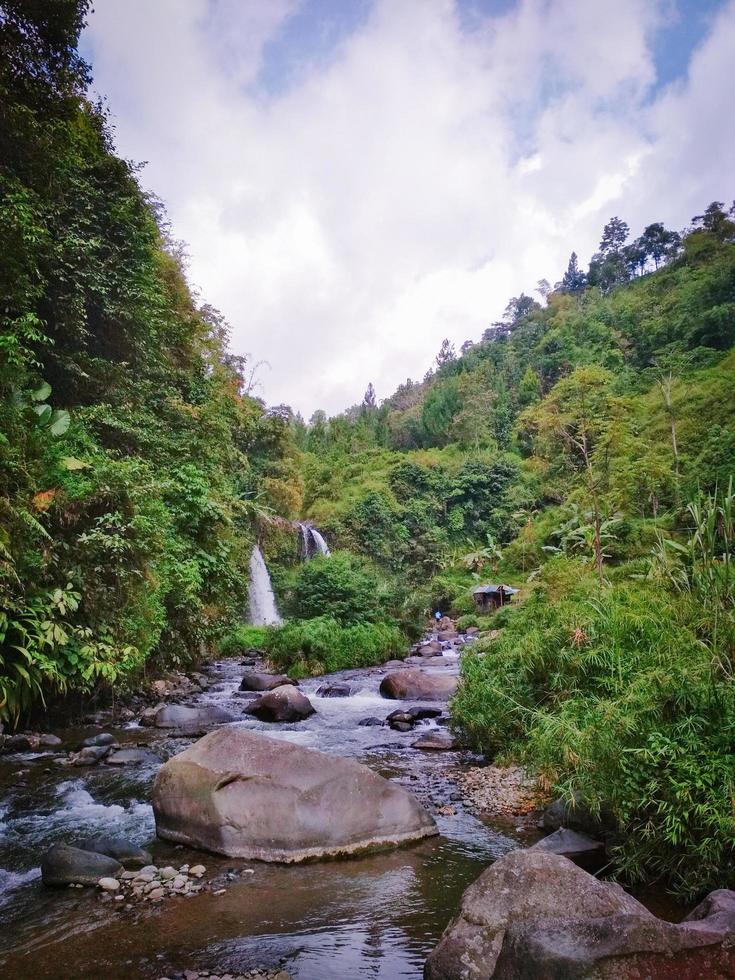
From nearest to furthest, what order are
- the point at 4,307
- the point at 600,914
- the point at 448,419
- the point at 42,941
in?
the point at 600,914 < the point at 42,941 < the point at 4,307 < the point at 448,419

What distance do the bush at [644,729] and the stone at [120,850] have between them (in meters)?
3.50

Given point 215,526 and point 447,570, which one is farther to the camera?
point 447,570

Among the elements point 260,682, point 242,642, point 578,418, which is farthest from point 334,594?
point 578,418

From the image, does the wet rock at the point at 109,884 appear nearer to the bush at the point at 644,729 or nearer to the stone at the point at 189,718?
the bush at the point at 644,729

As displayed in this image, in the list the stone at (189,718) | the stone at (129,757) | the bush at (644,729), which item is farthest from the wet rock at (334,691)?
the bush at (644,729)

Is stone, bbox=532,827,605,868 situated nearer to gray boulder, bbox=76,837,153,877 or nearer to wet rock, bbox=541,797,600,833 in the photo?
wet rock, bbox=541,797,600,833

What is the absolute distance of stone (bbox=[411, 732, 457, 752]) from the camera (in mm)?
8883

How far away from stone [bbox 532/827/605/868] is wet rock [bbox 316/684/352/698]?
28.9 feet

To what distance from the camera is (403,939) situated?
159 inches

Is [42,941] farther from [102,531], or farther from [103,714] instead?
[103,714]

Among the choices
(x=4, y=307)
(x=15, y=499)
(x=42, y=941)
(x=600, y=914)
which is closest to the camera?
(x=600, y=914)

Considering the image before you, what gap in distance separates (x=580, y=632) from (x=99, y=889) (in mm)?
5077

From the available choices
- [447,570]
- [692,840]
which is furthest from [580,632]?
[447,570]

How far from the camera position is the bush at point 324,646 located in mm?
16750
